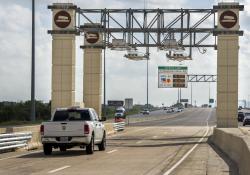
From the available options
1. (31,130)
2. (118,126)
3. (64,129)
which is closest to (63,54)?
(118,126)

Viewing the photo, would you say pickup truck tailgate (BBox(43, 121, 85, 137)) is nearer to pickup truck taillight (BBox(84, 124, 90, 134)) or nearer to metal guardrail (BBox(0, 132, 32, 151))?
pickup truck taillight (BBox(84, 124, 90, 134))

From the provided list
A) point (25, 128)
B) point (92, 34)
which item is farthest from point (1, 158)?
point (92, 34)

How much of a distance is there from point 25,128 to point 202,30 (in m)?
20.5

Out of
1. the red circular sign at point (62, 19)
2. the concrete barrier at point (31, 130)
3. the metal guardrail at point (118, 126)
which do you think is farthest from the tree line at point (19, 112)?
the concrete barrier at point (31, 130)

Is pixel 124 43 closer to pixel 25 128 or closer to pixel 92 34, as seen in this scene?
pixel 92 34

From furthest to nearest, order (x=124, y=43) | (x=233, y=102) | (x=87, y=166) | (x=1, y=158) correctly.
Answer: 1. (x=124, y=43)
2. (x=233, y=102)
3. (x=1, y=158)
4. (x=87, y=166)

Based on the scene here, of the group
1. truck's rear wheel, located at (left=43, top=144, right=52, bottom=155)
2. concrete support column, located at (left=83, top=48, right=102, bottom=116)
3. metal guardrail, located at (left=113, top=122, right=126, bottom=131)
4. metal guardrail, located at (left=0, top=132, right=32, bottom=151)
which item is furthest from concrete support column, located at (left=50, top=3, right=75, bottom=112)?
truck's rear wheel, located at (left=43, top=144, right=52, bottom=155)

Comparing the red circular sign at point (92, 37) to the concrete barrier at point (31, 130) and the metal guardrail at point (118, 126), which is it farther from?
the concrete barrier at point (31, 130)

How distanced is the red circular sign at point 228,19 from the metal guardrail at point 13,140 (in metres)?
19.5

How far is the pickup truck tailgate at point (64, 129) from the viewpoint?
87.4 ft

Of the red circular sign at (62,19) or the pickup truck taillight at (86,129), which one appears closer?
the pickup truck taillight at (86,129)

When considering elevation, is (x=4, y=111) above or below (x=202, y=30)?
below

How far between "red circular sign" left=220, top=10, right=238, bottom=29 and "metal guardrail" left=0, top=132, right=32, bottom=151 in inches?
767

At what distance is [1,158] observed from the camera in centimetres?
2480
